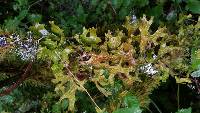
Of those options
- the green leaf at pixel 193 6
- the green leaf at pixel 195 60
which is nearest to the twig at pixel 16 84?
the green leaf at pixel 195 60

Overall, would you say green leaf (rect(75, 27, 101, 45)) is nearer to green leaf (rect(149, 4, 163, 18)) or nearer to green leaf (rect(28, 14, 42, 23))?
green leaf (rect(28, 14, 42, 23))

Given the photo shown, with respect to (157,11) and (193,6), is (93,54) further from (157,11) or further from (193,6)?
(193,6)

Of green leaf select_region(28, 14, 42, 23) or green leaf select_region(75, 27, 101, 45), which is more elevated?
green leaf select_region(28, 14, 42, 23)

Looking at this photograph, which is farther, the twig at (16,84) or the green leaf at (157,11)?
the green leaf at (157,11)

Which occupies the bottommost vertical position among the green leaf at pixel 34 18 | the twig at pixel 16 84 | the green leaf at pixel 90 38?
Result: the twig at pixel 16 84

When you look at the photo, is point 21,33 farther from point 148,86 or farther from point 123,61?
point 148,86

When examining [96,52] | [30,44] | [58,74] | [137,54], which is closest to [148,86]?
[137,54]

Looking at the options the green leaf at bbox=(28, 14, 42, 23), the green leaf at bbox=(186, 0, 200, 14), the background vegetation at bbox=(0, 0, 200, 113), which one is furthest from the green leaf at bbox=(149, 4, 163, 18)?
the green leaf at bbox=(28, 14, 42, 23)

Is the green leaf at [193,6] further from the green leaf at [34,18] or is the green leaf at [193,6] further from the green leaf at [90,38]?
the green leaf at [34,18]
